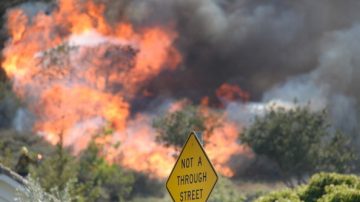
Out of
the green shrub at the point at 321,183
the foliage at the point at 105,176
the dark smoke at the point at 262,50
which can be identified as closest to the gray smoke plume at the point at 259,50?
the dark smoke at the point at 262,50

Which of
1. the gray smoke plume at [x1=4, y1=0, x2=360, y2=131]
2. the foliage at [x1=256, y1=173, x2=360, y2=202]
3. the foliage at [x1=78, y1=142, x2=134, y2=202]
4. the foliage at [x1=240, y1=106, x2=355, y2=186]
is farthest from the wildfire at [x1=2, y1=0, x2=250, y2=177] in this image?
the foliage at [x1=256, y1=173, x2=360, y2=202]

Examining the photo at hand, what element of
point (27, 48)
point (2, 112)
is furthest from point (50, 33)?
point (2, 112)

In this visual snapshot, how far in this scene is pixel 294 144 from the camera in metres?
70.1

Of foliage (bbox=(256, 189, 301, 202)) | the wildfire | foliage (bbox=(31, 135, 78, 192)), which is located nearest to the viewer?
foliage (bbox=(256, 189, 301, 202))

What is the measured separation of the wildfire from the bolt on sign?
55863 millimetres

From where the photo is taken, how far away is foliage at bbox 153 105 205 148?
229 ft

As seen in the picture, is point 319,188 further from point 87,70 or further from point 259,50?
point 259,50

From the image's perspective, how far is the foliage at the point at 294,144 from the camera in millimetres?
70125

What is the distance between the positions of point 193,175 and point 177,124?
55598mm

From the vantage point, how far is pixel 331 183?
2431 cm

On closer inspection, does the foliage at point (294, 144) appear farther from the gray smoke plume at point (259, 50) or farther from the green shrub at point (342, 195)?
the green shrub at point (342, 195)

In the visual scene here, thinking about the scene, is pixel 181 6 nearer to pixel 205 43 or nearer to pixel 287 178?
pixel 205 43

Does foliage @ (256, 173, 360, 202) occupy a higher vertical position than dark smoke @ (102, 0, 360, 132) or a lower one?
lower

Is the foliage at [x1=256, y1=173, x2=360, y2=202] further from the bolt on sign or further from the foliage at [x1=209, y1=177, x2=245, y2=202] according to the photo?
the foliage at [x1=209, y1=177, x2=245, y2=202]
